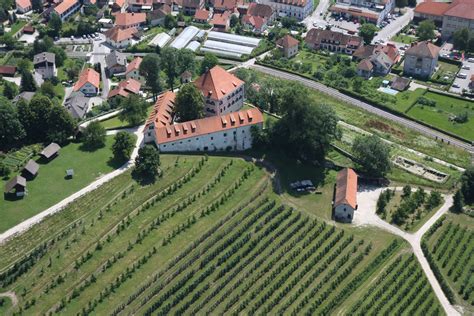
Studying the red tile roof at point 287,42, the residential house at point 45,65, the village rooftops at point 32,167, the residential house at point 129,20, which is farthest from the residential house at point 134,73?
the village rooftops at point 32,167

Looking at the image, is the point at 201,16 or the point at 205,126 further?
the point at 201,16

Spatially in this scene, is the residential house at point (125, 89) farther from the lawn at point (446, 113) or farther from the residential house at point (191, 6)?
the lawn at point (446, 113)

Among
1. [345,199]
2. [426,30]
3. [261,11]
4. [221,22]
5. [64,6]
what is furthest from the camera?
[261,11]

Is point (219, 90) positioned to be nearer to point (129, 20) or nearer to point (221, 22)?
point (221, 22)

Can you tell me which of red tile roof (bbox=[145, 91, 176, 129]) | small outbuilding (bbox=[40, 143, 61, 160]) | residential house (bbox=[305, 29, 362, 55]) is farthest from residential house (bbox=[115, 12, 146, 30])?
small outbuilding (bbox=[40, 143, 61, 160])

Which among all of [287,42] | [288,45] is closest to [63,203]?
[288,45]

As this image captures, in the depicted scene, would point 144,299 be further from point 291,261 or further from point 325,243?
point 325,243

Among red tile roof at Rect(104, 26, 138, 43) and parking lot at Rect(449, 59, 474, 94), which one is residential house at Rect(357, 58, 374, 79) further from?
red tile roof at Rect(104, 26, 138, 43)
